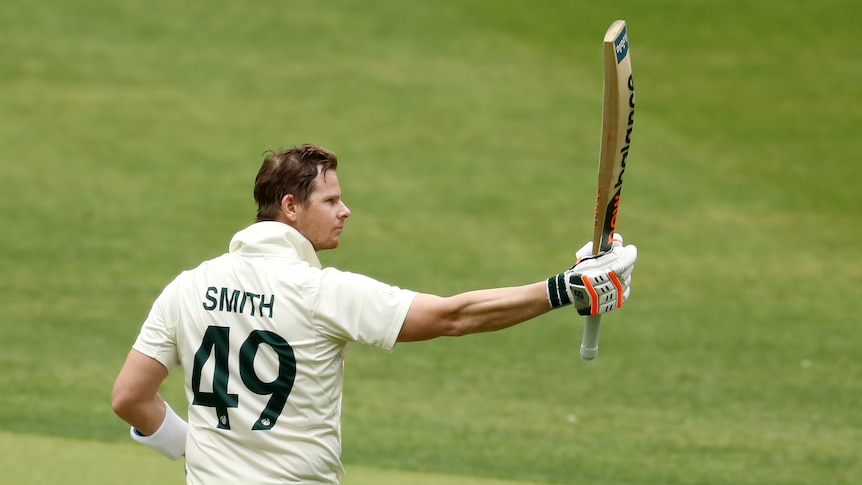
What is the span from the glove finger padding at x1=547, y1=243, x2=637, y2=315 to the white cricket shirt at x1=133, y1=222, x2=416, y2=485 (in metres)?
0.52

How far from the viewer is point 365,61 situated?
1850 cm

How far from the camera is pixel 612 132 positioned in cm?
466

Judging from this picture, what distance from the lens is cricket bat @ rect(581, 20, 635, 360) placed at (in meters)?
4.44

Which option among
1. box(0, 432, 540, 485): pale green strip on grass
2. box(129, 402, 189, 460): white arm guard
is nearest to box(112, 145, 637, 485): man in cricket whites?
box(129, 402, 189, 460): white arm guard

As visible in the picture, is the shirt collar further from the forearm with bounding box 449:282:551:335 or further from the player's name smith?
the forearm with bounding box 449:282:551:335

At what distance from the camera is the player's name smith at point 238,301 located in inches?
165

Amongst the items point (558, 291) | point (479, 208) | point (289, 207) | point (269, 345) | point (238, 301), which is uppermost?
point (479, 208)

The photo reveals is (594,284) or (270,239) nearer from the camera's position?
(594,284)

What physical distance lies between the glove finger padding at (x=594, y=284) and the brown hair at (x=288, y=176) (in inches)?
37.1

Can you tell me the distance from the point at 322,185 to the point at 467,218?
10.0 metres

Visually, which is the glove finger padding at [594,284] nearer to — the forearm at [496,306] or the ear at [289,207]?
the forearm at [496,306]

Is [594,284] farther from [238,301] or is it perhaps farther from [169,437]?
[169,437]

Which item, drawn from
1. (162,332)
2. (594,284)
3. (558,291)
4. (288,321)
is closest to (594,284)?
(594,284)

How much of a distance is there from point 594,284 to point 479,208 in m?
10.5
